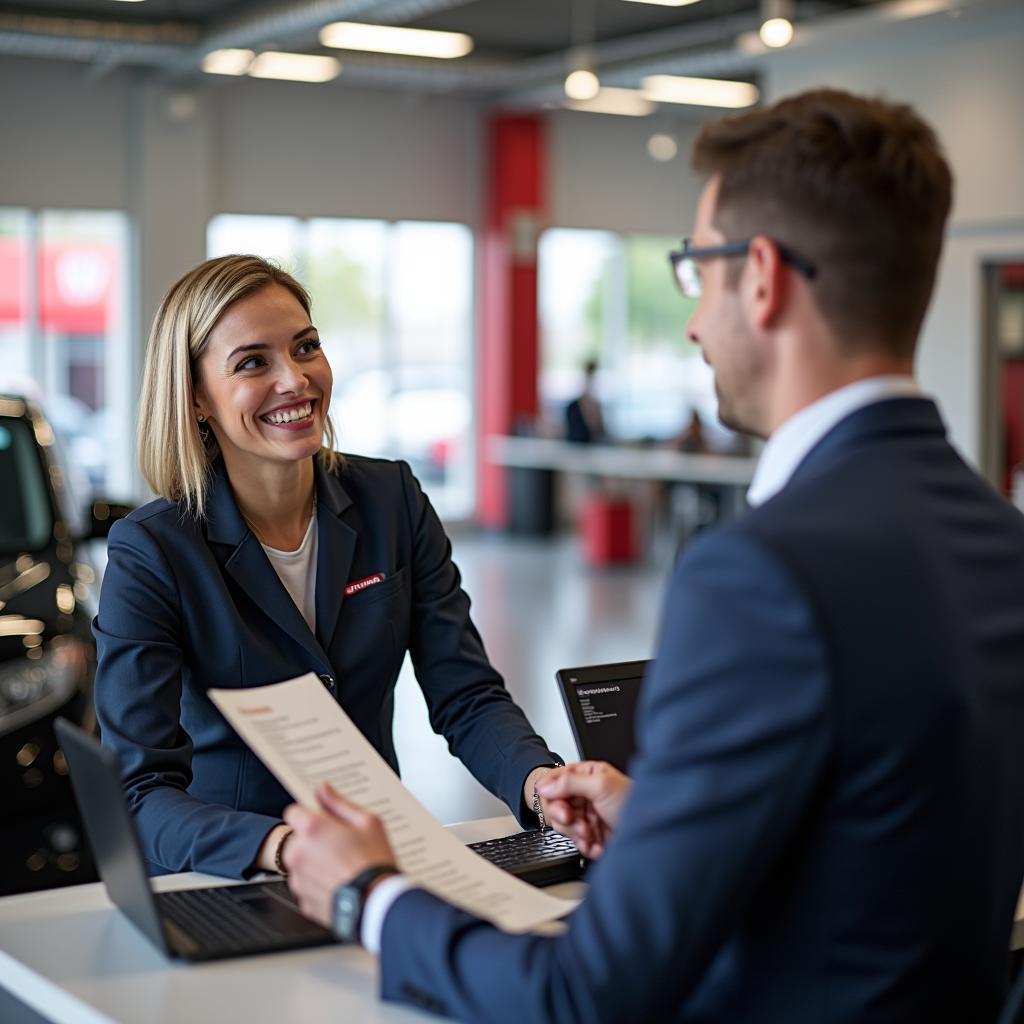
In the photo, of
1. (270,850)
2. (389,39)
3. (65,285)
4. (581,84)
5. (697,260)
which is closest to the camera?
(697,260)

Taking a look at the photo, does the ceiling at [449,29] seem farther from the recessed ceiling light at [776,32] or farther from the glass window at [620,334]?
the glass window at [620,334]

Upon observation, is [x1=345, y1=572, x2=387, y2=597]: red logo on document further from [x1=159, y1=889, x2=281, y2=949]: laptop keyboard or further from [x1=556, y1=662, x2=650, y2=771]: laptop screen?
[x1=159, y1=889, x2=281, y2=949]: laptop keyboard

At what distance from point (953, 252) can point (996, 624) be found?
7630 millimetres

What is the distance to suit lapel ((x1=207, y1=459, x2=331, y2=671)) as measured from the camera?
2.38 meters

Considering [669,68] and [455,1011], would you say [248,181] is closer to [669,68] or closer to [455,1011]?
[669,68]

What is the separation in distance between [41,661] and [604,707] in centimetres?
235

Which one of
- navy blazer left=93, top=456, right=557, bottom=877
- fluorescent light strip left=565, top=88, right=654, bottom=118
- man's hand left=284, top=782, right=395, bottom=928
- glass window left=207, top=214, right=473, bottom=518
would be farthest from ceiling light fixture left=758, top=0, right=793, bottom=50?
man's hand left=284, top=782, right=395, bottom=928

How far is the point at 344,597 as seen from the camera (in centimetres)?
250

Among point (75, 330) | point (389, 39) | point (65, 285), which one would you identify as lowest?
point (75, 330)

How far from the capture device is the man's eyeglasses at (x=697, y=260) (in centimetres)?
135

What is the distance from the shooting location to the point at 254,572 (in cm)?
240

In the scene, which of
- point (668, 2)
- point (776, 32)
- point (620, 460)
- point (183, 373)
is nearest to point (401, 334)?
point (620, 460)

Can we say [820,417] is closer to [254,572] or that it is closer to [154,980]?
[154,980]

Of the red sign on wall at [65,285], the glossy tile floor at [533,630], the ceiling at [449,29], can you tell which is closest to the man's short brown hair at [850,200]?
the glossy tile floor at [533,630]
